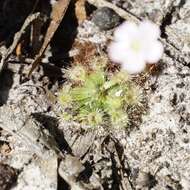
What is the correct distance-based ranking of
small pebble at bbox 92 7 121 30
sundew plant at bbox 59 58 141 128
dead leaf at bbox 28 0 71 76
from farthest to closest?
small pebble at bbox 92 7 121 30 → dead leaf at bbox 28 0 71 76 → sundew plant at bbox 59 58 141 128

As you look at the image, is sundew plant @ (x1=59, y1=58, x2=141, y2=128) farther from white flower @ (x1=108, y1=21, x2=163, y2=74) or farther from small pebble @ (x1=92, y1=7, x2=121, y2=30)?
small pebble @ (x1=92, y1=7, x2=121, y2=30)

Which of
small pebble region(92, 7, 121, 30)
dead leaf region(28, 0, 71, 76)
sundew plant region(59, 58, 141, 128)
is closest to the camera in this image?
sundew plant region(59, 58, 141, 128)

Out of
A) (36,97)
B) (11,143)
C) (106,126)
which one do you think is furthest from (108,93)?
(11,143)

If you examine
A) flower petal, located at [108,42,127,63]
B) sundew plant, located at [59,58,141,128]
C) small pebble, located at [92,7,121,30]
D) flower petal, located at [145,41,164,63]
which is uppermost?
flower petal, located at [145,41,164,63]

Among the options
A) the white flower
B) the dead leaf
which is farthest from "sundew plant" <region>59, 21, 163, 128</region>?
the dead leaf

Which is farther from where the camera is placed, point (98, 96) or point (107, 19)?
point (107, 19)

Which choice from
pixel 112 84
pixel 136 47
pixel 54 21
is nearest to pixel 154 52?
pixel 136 47

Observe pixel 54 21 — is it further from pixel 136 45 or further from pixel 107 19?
pixel 136 45

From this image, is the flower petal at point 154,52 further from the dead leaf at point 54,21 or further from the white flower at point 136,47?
the dead leaf at point 54,21

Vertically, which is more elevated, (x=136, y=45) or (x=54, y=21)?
(x=136, y=45)
